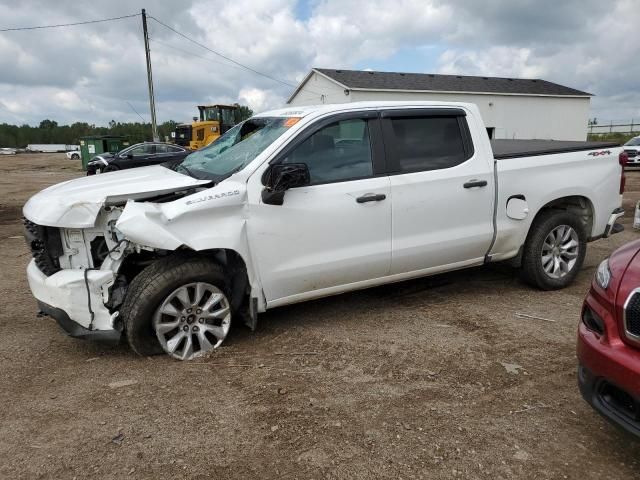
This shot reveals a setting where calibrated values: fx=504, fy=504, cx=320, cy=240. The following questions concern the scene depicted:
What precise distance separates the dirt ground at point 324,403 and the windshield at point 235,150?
4.52 feet

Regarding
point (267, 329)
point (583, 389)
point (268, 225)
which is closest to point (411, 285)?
point (267, 329)

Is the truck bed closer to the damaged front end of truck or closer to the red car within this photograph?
the red car

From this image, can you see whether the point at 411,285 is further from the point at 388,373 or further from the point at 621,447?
the point at 621,447

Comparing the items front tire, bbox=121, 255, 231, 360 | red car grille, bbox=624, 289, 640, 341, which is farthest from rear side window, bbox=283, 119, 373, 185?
red car grille, bbox=624, 289, 640, 341

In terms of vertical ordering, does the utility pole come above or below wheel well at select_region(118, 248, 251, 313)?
above

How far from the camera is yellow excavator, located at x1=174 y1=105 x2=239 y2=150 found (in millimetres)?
23859

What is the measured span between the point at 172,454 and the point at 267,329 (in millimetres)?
1697

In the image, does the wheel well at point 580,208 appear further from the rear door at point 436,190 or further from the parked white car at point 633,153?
the parked white car at point 633,153

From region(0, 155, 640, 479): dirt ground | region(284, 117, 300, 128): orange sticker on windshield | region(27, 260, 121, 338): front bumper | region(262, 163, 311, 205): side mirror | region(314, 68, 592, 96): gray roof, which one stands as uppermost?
region(314, 68, 592, 96): gray roof

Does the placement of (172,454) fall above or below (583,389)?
below

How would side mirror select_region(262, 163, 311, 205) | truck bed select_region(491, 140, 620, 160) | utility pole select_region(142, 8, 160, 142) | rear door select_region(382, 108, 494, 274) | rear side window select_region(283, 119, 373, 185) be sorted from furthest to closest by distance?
1. utility pole select_region(142, 8, 160, 142)
2. truck bed select_region(491, 140, 620, 160)
3. rear door select_region(382, 108, 494, 274)
4. rear side window select_region(283, 119, 373, 185)
5. side mirror select_region(262, 163, 311, 205)

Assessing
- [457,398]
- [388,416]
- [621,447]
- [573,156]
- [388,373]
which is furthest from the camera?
[573,156]

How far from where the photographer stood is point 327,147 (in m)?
4.04

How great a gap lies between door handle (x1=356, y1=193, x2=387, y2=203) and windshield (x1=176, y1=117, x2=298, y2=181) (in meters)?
0.81
